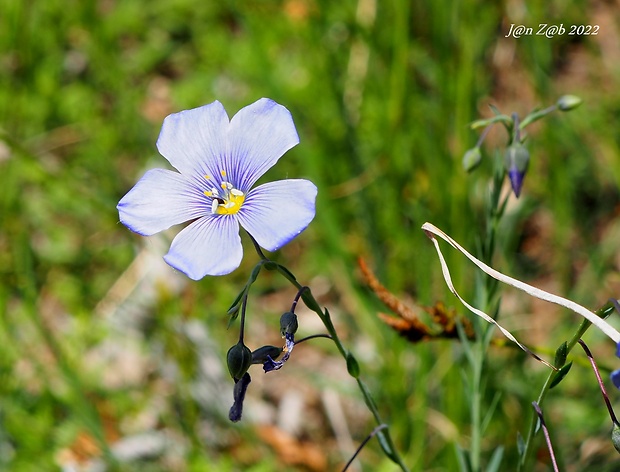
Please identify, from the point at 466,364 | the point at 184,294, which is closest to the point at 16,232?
the point at 184,294

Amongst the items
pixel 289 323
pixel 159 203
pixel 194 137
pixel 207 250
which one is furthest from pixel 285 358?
pixel 194 137

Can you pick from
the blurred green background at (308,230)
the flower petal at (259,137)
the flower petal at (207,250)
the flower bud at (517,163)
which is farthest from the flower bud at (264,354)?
the blurred green background at (308,230)

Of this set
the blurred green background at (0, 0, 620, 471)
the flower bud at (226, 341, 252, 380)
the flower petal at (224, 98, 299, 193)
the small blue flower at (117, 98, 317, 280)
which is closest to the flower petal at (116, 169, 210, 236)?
the small blue flower at (117, 98, 317, 280)

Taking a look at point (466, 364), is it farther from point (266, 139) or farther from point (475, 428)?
point (266, 139)

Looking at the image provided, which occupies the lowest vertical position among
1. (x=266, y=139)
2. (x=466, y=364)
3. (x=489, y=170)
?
(x=466, y=364)

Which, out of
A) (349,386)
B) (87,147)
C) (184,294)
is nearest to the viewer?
(349,386)

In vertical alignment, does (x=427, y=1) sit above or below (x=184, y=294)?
above

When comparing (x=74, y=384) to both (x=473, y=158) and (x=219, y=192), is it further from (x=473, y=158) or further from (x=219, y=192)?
(x=473, y=158)

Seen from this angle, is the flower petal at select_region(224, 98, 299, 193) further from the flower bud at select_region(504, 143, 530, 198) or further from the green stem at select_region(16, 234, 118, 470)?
the green stem at select_region(16, 234, 118, 470)
